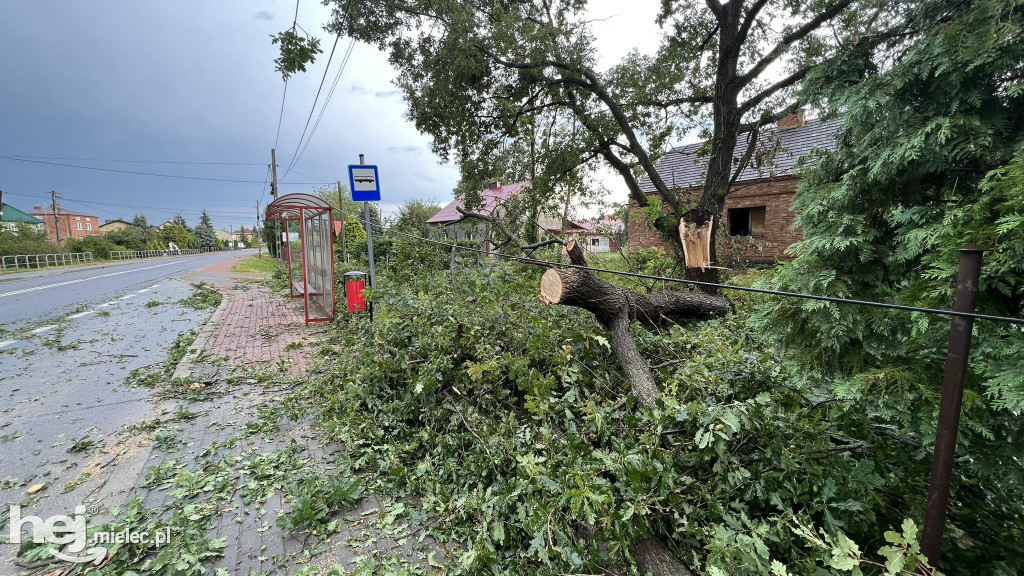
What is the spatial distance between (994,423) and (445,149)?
9412mm

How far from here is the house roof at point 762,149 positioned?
28.9 ft

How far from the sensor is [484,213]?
12023 millimetres

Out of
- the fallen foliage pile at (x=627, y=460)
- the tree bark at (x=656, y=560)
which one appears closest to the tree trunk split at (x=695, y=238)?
the fallen foliage pile at (x=627, y=460)

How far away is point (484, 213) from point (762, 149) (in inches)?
278

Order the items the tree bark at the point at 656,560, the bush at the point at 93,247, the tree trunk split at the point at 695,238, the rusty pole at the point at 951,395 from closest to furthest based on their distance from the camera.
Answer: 1. the rusty pole at the point at 951,395
2. the tree bark at the point at 656,560
3. the tree trunk split at the point at 695,238
4. the bush at the point at 93,247

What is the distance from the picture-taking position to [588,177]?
10.7m

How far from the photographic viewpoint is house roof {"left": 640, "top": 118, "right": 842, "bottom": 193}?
8.81 metres

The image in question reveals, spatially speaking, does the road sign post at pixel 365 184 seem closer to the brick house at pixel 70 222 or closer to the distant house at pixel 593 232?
the distant house at pixel 593 232

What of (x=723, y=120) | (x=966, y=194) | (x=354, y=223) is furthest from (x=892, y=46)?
(x=354, y=223)

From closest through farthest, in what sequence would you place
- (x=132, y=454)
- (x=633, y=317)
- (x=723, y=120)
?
1. (x=132, y=454)
2. (x=633, y=317)
3. (x=723, y=120)

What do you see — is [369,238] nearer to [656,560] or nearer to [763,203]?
[656,560]

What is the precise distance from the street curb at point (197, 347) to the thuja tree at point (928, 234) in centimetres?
630

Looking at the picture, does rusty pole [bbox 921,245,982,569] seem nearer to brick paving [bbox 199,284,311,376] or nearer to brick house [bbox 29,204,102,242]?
brick paving [bbox 199,284,311,376]

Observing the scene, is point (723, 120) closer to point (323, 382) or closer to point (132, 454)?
point (323, 382)
